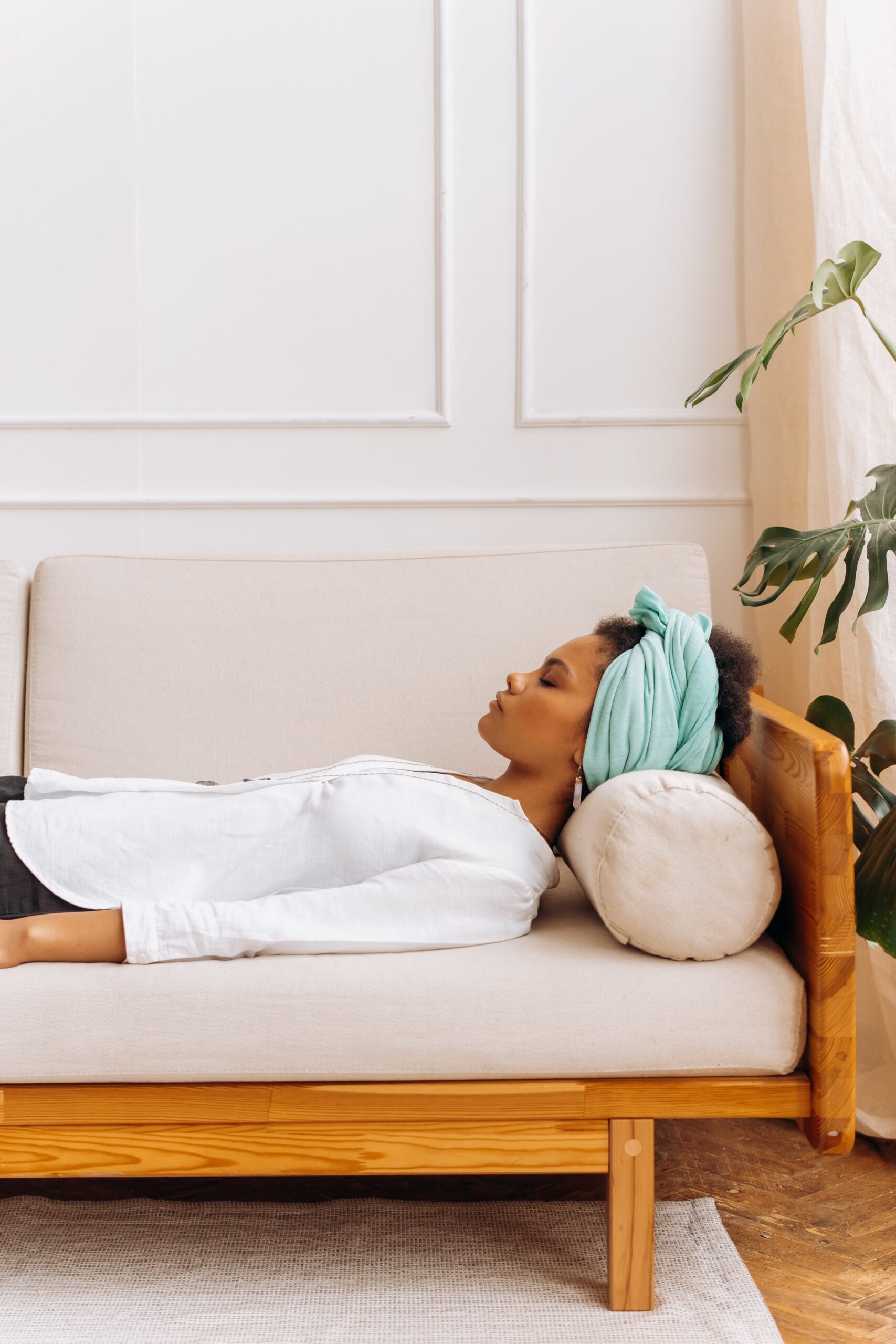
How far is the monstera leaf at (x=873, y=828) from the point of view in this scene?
1.20m

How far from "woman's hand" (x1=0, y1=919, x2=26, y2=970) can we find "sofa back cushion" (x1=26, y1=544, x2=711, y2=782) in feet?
1.50

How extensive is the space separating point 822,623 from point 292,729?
0.90m

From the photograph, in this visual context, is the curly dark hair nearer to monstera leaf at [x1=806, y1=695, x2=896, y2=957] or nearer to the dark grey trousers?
monstera leaf at [x1=806, y1=695, x2=896, y2=957]

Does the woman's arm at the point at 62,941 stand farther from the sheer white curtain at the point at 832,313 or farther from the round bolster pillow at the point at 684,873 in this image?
the sheer white curtain at the point at 832,313

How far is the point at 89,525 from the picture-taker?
1996mm

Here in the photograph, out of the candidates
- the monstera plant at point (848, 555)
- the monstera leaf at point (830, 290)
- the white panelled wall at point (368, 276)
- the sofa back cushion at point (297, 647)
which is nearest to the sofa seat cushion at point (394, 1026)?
the monstera plant at point (848, 555)

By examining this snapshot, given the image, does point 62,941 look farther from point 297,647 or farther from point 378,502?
point 378,502

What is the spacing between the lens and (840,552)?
1.41 meters

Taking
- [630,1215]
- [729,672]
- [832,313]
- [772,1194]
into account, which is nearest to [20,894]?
[630,1215]

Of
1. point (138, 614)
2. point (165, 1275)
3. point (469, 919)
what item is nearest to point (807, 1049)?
point (469, 919)

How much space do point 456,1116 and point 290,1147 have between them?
0.61ft

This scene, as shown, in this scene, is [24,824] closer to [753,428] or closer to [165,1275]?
[165,1275]

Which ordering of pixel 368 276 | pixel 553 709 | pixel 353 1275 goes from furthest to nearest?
pixel 368 276 → pixel 553 709 → pixel 353 1275

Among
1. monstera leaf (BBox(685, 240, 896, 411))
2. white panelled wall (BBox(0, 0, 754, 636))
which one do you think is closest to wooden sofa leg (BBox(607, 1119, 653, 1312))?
monstera leaf (BBox(685, 240, 896, 411))
